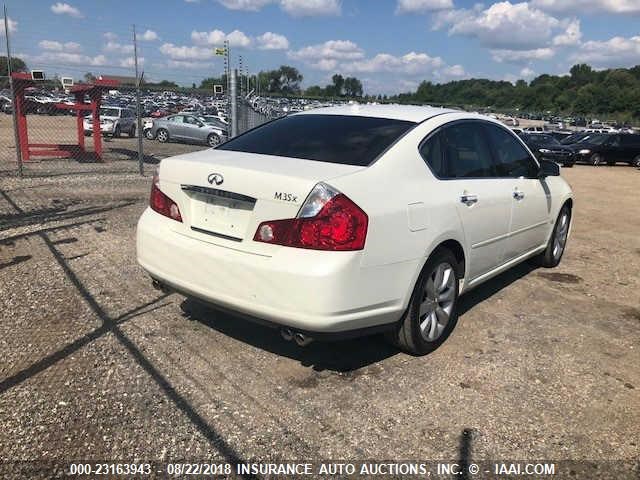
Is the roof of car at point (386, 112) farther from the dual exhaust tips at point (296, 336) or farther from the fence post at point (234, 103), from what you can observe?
the fence post at point (234, 103)

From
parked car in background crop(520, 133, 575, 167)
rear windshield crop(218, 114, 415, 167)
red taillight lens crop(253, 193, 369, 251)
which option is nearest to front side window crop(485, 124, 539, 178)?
rear windshield crop(218, 114, 415, 167)

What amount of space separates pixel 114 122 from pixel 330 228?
24062 mm

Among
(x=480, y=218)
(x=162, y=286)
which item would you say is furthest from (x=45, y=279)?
(x=480, y=218)

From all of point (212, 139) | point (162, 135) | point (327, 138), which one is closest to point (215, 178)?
point (327, 138)

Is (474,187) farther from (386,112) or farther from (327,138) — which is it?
(327,138)

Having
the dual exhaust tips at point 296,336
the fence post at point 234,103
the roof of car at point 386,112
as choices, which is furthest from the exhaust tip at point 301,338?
the fence post at point 234,103

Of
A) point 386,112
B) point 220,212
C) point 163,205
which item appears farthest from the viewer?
point 386,112

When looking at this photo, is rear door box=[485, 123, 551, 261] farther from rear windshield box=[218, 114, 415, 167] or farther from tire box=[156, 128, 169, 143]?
tire box=[156, 128, 169, 143]

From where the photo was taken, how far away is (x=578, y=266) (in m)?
6.51

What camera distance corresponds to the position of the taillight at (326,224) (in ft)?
9.91

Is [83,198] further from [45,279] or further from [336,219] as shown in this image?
[336,219]

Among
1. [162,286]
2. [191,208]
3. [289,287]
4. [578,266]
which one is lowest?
[578,266]

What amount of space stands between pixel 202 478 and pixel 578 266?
17.6 feet

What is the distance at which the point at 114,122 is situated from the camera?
24.7 m
